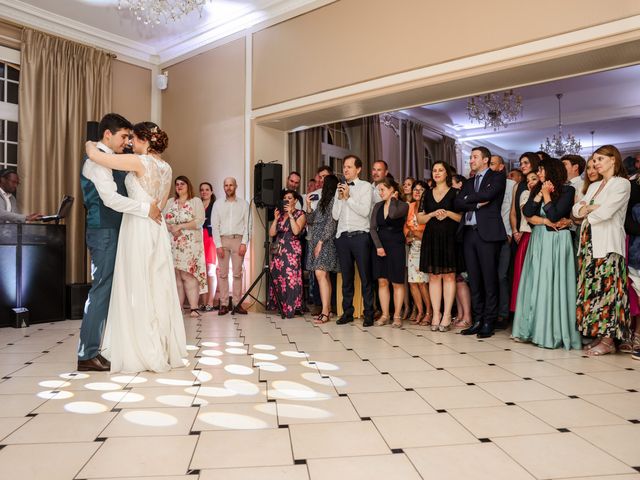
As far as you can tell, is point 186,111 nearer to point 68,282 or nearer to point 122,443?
point 68,282

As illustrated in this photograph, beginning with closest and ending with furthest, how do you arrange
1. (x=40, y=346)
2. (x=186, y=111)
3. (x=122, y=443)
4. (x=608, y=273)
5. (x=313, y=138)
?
1. (x=122, y=443)
2. (x=608, y=273)
3. (x=40, y=346)
4. (x=186, y=111)
5. (x=313, y=138)

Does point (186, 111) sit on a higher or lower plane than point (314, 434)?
higher

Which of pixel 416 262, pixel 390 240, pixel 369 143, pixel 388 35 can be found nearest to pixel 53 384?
pixel 390 240

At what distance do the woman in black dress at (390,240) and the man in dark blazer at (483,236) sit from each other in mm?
653

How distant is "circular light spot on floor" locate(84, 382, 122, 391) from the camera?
9.75 ft

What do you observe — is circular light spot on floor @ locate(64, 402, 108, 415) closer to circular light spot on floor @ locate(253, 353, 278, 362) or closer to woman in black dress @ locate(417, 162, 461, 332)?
circular light spot on floor @ locate(253, 353, 278, 362)

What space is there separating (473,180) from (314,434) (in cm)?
Answer: 311

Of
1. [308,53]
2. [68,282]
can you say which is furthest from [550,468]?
[68,282]

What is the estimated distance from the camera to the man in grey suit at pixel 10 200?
5276mm

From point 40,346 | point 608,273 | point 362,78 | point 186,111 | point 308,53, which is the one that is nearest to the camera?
point 608,273

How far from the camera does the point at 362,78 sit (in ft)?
16.9

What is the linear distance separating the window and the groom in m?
3.53

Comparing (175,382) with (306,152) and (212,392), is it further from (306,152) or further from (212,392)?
(306,152)

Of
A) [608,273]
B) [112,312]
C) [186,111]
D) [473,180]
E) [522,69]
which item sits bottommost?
[112,312]
